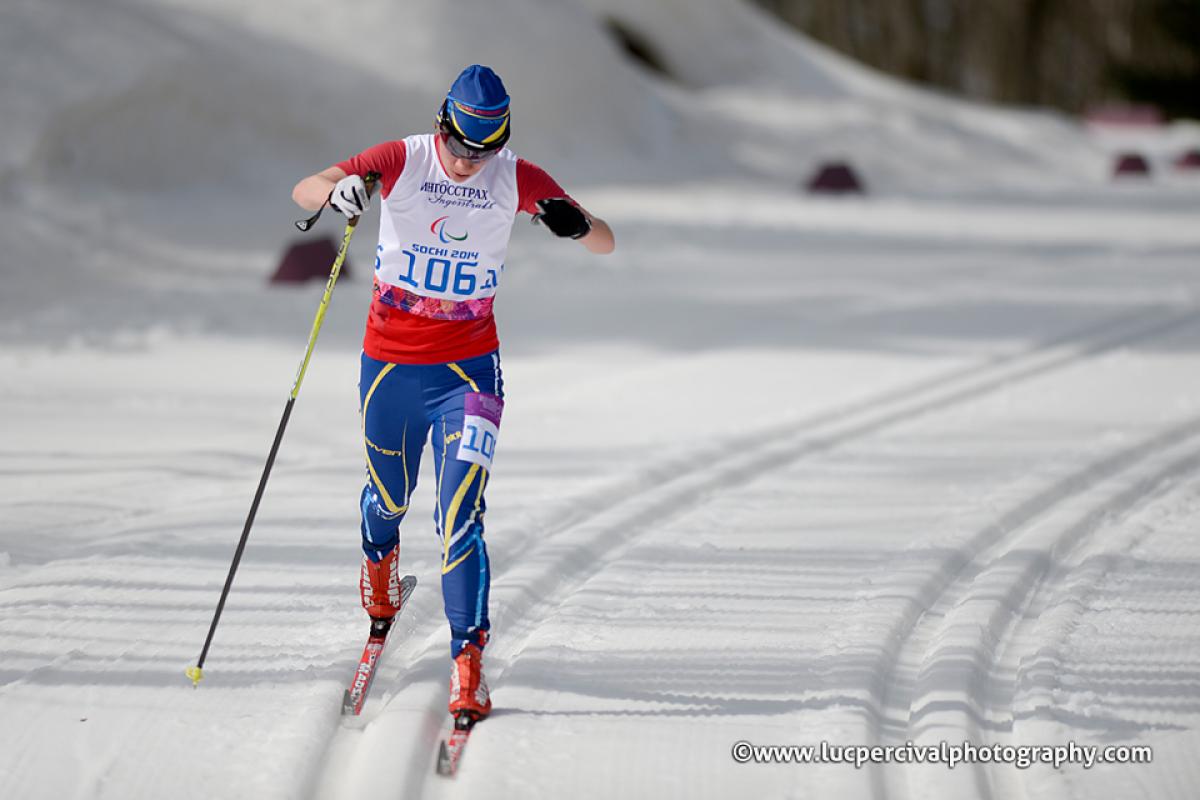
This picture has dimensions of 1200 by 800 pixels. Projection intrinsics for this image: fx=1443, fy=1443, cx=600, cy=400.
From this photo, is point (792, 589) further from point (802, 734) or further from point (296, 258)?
point (296, 258)

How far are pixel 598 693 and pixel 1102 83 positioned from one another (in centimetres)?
4678

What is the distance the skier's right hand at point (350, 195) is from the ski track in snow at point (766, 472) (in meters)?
1.63

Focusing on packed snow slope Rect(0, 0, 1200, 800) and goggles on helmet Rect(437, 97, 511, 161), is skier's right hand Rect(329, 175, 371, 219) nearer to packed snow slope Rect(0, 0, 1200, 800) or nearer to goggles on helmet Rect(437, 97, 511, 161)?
goggles on helmet Rect(437, 97, 511, 161)

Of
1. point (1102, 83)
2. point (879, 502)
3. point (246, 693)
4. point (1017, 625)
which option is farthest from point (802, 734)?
point (1102, 83)

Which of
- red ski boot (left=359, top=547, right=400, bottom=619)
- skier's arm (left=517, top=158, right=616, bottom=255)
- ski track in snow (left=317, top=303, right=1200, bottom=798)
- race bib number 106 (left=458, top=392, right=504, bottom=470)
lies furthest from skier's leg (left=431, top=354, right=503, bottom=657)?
skier's arm (left=517, top=158, right=616, bottom=255)

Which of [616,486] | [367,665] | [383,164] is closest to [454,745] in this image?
[367,665]

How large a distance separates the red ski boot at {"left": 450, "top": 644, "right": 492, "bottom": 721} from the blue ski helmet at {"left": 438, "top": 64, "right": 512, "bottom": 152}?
1.64 meters

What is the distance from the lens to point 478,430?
4.69 meters

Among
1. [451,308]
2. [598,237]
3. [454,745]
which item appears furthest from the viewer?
[598,237]

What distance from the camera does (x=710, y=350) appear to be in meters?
11.2

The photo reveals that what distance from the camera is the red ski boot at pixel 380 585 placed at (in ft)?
16.9

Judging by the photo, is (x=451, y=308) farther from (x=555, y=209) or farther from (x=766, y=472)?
(x=766, y=472)

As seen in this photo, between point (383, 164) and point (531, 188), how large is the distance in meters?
0.51

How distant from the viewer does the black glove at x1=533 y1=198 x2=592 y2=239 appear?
4.82m
